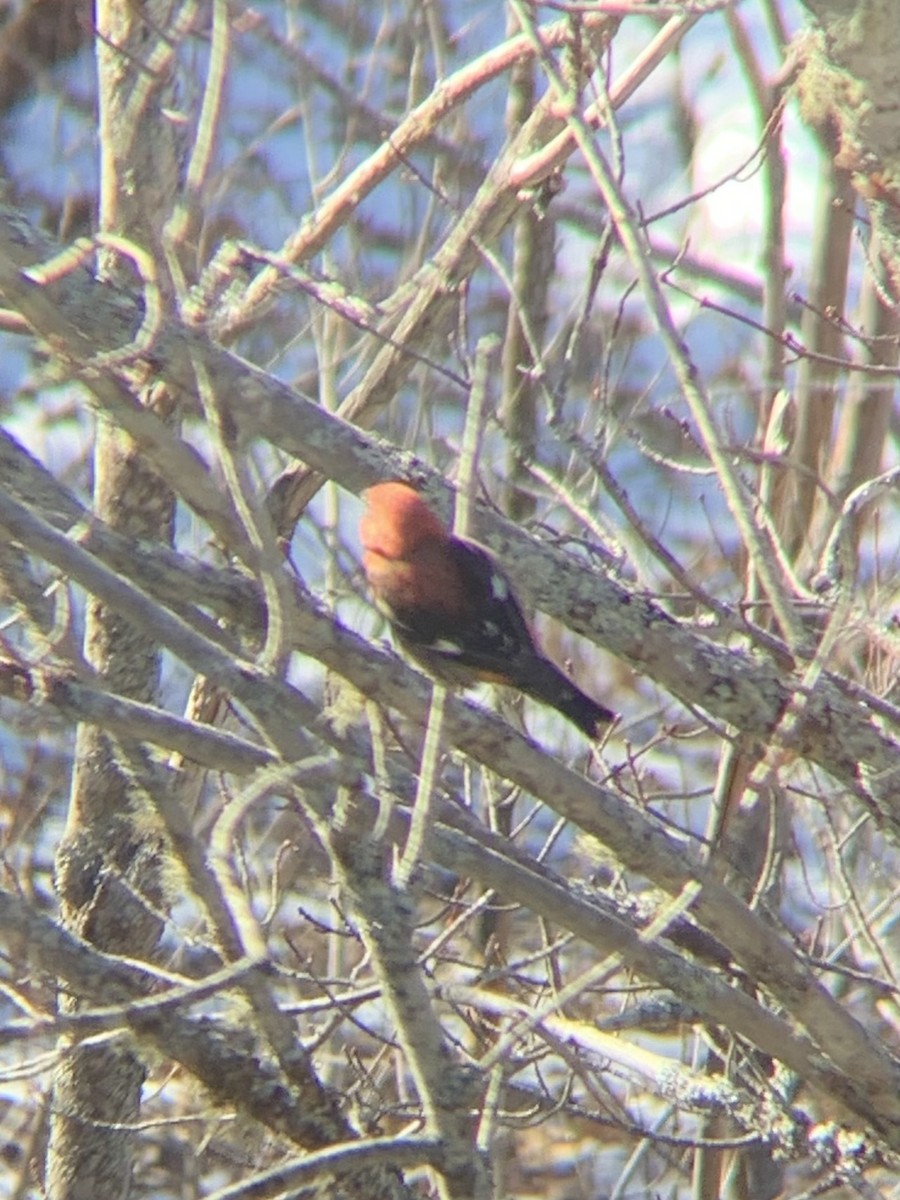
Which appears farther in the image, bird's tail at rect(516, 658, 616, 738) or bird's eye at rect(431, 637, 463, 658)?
bird's eye at rect(431, 637, 463, 658)

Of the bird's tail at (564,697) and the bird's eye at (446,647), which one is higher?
the bird's tail at (564,697)

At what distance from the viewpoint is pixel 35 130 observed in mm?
6883

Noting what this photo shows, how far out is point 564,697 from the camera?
3.90 meters

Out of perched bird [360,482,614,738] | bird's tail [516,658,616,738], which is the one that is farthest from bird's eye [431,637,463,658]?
bird's tail [516,658,616,738]

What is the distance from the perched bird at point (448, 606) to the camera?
4.03 m

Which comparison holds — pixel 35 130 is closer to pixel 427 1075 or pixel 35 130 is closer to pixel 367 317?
pixel 367 317

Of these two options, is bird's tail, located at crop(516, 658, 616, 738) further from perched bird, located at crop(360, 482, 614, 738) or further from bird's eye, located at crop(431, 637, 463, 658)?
bird's eye, located at crop(431, 637, 463, 658)

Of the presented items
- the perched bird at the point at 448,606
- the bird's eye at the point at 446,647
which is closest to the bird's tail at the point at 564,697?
the perched bird at the point at 448,606

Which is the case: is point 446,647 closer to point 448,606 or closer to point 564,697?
point 448,606

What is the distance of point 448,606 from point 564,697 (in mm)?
492

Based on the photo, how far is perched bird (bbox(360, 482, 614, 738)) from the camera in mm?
4027

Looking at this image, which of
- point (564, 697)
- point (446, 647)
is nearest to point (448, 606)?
point (446, 647)

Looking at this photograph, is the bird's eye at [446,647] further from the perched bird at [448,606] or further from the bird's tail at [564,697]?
the bird's tail at [564,697]

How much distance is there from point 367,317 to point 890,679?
1.40 metres
